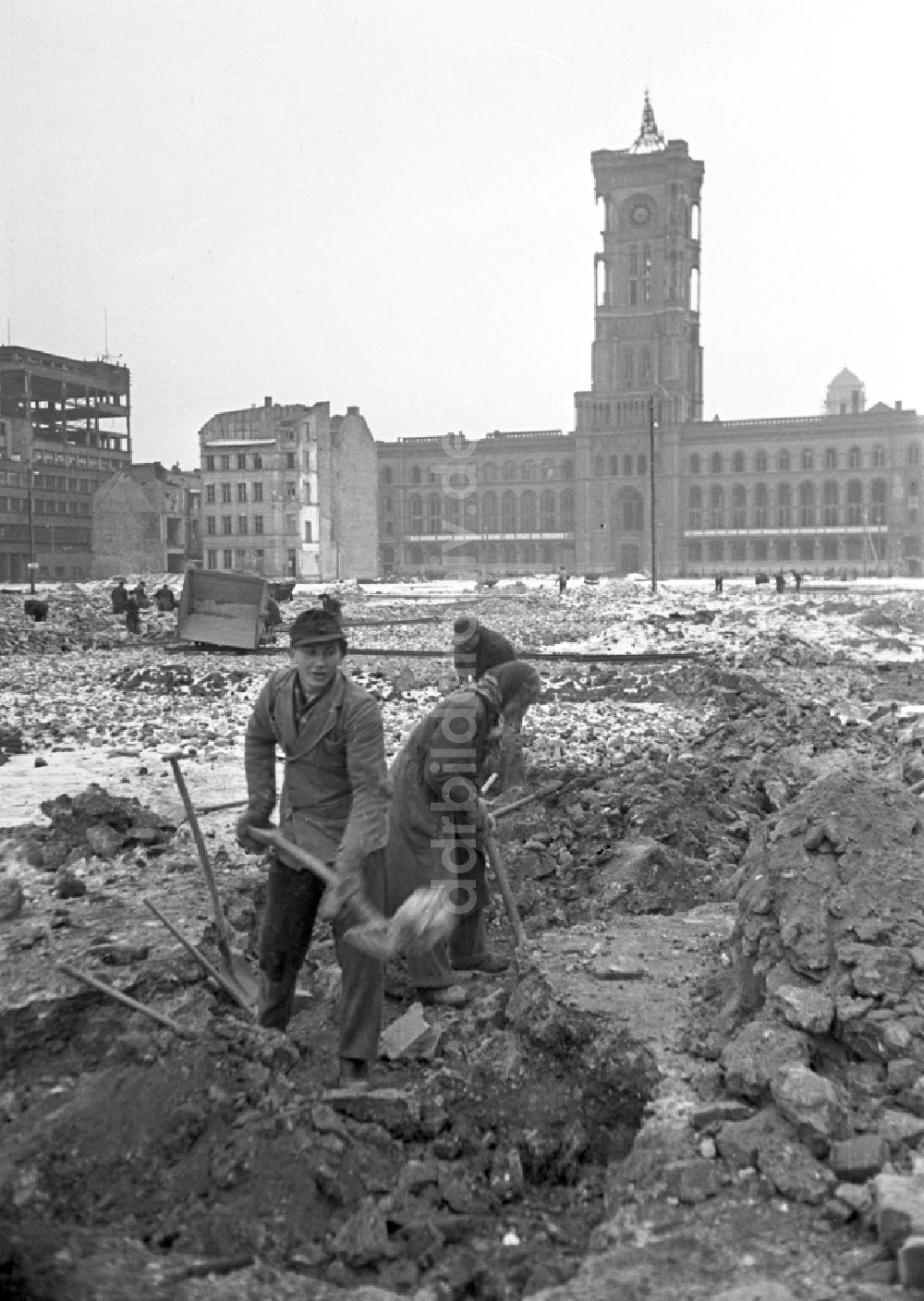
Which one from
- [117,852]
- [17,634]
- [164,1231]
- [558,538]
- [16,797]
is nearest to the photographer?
[164,1231]

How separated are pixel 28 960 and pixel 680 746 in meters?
7.35

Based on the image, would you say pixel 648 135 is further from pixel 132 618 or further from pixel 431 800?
pixel 431 800

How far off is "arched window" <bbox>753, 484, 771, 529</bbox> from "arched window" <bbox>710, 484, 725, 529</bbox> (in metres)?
2.35

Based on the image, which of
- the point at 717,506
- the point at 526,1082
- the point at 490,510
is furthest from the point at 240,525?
the point at 526,1082

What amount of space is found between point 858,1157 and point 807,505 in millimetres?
93574

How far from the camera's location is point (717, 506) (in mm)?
95562

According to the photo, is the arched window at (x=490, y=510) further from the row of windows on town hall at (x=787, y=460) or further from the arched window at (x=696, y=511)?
the arched window at (x=696, y=511)

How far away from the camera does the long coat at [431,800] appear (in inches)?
220

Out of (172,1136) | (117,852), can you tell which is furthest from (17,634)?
(172,1136)

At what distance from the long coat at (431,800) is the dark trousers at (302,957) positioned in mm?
775

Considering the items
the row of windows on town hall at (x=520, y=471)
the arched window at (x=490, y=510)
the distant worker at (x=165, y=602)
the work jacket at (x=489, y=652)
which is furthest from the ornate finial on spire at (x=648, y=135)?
the work jacket at (x=489, y=652)

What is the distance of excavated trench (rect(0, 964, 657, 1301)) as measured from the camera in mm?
3592

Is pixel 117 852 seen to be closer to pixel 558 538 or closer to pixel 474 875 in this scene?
pixel 474 875

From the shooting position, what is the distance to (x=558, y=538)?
9856cm
